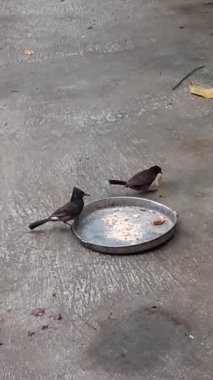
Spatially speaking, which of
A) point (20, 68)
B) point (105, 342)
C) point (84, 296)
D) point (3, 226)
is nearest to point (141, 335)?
point (105, 342)

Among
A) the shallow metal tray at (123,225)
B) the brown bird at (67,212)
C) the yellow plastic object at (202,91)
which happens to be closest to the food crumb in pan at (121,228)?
the shallow metal tray at (123,225)

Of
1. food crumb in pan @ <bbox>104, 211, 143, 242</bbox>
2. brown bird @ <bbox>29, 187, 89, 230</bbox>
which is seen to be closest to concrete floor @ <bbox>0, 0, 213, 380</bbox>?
brown bird @ <bbox>29, 187, 89, 230</bbox>

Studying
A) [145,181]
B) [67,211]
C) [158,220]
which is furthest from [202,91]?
[67,211]

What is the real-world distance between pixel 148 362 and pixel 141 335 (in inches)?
7.3

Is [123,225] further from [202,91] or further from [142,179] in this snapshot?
[202,91]

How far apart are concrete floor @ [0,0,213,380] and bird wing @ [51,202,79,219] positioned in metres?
0.11

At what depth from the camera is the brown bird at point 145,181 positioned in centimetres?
433

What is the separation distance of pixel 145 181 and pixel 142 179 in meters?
0.02

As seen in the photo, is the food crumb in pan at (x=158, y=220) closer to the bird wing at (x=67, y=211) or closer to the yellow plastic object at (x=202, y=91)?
the bird wing at (x=67, y=211)

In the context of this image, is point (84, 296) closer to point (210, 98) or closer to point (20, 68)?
point (210, 98)

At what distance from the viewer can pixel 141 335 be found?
3236 millimetres

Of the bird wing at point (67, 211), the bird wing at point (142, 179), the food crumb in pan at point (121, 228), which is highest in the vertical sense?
the bird wing at point (67, 211)

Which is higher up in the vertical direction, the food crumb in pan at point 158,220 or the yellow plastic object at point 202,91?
the food crumb in pan at point 158,220

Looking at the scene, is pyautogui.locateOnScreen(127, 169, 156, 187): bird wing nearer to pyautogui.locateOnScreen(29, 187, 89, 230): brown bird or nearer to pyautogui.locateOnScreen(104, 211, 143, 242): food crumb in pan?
pyautogui.locateOnScreen(104, 211, 143, 242): food crumb in pan
